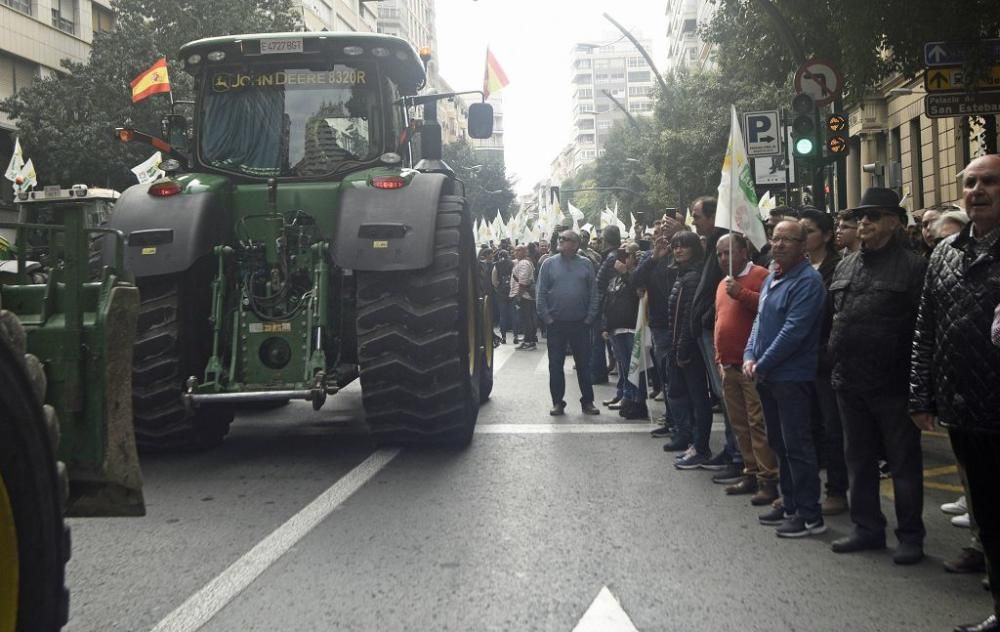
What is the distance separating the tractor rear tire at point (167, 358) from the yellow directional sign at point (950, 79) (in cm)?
753

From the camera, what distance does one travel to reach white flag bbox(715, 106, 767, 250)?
7.29 m

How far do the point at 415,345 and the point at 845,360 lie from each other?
3137 mm

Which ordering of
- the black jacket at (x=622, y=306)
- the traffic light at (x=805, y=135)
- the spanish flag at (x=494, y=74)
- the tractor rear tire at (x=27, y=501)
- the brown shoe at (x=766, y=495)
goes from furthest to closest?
the spanish flag at (x=494, y=74), the traffic light at (x=805, y=135), the black jacket at (x=622, y=306), the brown shoe at (x=766, y=495), the tractor rear tire at (x=27, y=501)

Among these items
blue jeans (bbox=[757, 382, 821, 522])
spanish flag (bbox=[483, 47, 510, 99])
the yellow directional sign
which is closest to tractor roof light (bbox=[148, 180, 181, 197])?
blue jeans (bbox=[757, 382, 821, 522])

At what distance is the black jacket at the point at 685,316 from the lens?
26.7 feet

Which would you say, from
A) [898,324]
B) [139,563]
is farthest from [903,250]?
[139,563]

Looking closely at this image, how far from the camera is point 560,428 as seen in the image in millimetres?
10062

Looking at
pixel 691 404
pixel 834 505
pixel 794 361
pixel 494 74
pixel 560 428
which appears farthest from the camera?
pixel 494 74

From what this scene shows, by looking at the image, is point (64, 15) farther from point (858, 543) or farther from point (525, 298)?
point (858, 543)

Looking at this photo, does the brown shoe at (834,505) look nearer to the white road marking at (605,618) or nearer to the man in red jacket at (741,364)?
the man in red jacket at (741,364)

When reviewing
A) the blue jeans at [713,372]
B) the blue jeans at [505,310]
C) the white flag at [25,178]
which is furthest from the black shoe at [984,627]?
the white flag at [25,178]

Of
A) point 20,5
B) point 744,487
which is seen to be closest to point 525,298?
point 744,487

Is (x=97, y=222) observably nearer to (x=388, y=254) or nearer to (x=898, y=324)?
(x=388, y=254)

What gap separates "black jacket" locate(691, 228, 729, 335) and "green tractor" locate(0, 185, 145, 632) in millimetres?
4612
